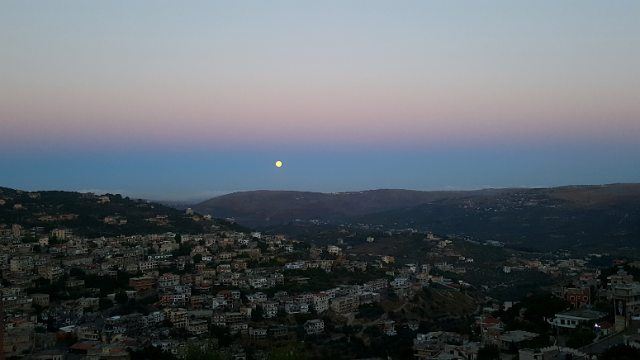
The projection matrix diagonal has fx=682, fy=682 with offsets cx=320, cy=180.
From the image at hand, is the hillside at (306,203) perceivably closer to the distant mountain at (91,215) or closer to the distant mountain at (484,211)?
the distant mountain at (484,211)

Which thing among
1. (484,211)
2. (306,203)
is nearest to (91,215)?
(484,211)

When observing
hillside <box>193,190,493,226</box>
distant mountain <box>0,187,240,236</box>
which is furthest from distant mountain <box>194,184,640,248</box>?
distant mountain <box>0,187,240,236</box>

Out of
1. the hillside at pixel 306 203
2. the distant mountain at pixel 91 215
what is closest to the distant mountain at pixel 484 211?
the hillside at pixel 306 203

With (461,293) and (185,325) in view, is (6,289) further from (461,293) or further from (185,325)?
(461,293)

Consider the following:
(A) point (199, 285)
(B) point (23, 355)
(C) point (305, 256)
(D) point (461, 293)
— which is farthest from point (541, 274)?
(B) point (23, 355)

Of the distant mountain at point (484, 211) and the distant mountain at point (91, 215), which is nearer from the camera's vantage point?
the distant mountain at point (91, 215)

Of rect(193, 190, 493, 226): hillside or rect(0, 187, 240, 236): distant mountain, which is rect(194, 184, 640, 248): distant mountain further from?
rect(0, 187, 240, 236): distant mountain
